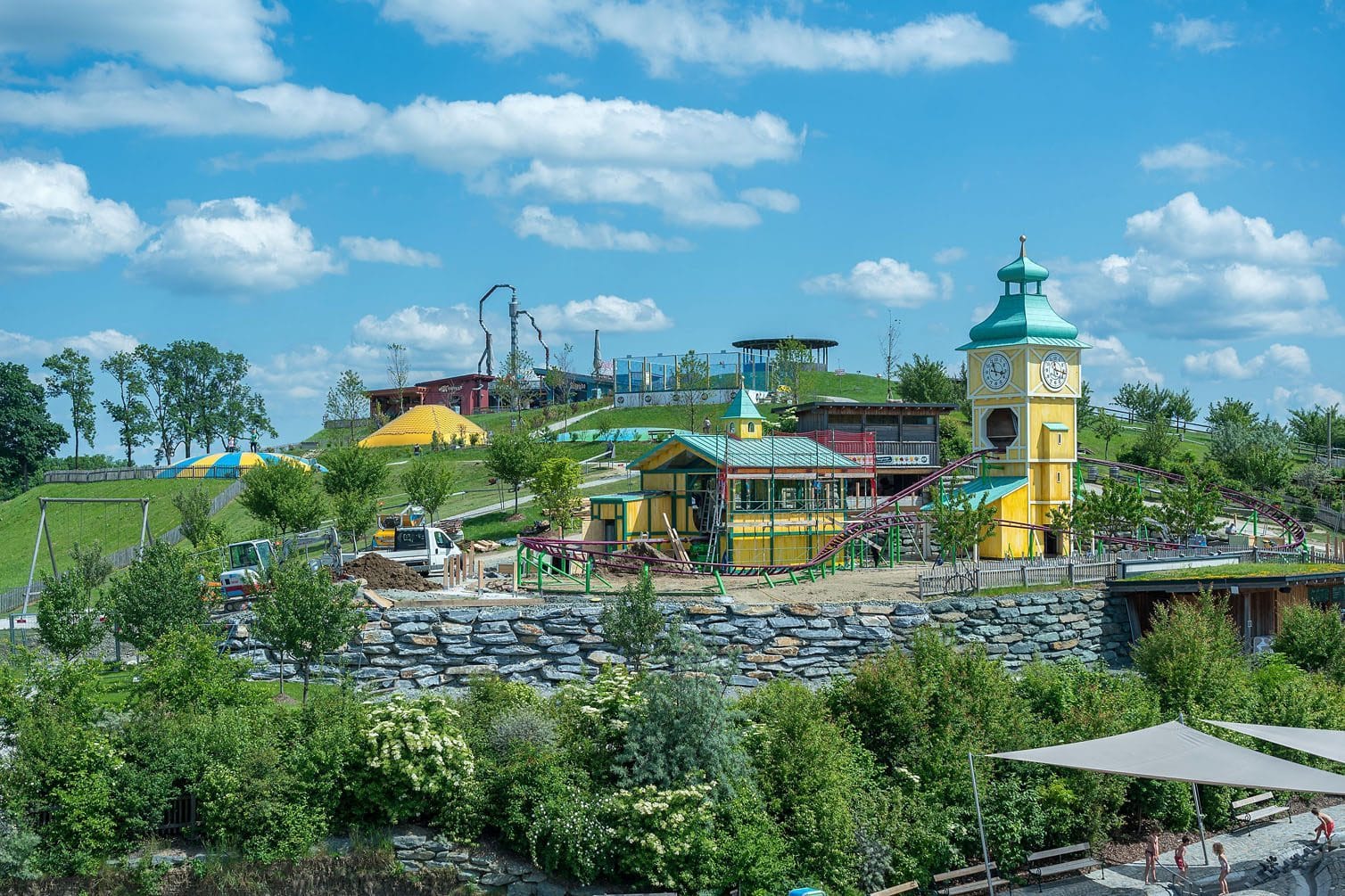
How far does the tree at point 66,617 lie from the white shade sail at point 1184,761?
18.8m

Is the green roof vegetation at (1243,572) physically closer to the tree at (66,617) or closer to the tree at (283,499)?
the tree at (66,617)

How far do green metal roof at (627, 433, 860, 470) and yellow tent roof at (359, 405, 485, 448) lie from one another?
40.9 metres

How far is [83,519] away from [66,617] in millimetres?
36262

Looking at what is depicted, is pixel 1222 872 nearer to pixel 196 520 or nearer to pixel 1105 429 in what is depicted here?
pixel 196 520

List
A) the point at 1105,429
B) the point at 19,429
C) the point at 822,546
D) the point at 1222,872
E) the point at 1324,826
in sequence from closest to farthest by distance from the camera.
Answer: the point at 1222,872 < the point at 1324,826 < the point at 822,546 < the point at 1105,429 < the point at 19,429

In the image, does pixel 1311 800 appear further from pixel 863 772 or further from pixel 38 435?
pixel 38 435

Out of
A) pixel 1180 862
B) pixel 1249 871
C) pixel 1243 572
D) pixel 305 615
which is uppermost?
pixel 1243 572

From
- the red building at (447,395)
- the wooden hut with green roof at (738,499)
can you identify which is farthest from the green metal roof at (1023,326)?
the red building at (447,395)

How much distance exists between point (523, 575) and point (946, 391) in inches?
1663

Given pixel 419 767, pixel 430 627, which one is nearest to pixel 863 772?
pixel 419 767

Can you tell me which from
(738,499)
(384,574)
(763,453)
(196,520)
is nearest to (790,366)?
(763,453)

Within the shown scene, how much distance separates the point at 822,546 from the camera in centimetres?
3325

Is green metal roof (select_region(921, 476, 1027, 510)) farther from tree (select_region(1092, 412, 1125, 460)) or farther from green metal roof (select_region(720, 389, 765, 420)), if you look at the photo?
tree (select_region(1092, 412, 1125, 460))

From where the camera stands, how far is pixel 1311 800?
2039cm
